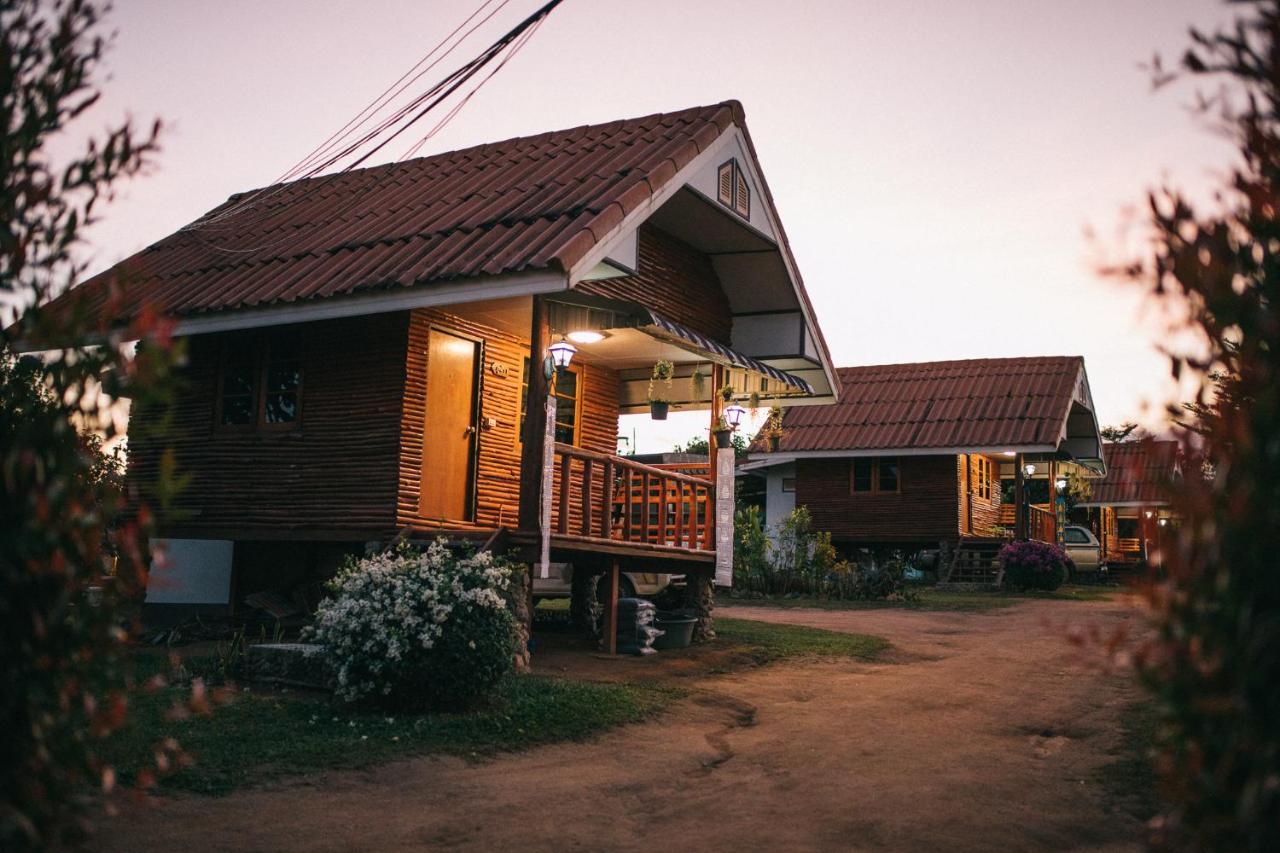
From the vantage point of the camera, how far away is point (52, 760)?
3240mm

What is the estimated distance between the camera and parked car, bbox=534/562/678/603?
47.3 ft

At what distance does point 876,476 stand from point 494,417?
1923 centimetres

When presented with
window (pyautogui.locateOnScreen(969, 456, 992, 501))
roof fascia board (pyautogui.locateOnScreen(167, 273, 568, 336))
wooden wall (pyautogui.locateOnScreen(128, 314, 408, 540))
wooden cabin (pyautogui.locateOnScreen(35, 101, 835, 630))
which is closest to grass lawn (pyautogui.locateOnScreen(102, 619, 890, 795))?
wooden cabin (pyautogui.locateOnScreen(35, 101, 835, 630))

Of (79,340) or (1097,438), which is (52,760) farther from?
(1097,438)

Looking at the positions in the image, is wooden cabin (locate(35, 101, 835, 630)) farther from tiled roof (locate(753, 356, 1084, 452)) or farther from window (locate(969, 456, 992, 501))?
window (locate(969, 456, 992, 501))

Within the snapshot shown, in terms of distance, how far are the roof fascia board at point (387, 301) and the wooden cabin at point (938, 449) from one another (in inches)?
795

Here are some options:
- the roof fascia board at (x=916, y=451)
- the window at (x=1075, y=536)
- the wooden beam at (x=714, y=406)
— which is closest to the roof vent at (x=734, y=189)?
the wooden beam at (x=714, y=406)

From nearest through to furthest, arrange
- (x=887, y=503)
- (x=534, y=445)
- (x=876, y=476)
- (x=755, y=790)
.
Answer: (x=755, y=790) → (x=534, y=445) → (x=887, y=503) → (x=876, y=476)

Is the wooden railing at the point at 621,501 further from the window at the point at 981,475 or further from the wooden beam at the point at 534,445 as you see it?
the window at the point at 981,475

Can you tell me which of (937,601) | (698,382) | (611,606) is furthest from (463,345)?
(937,601)

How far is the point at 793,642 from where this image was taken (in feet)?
47.2

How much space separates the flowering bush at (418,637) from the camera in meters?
8.53

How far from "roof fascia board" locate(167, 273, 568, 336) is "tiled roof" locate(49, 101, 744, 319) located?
9 centimetres

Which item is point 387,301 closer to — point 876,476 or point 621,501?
point 621,501
